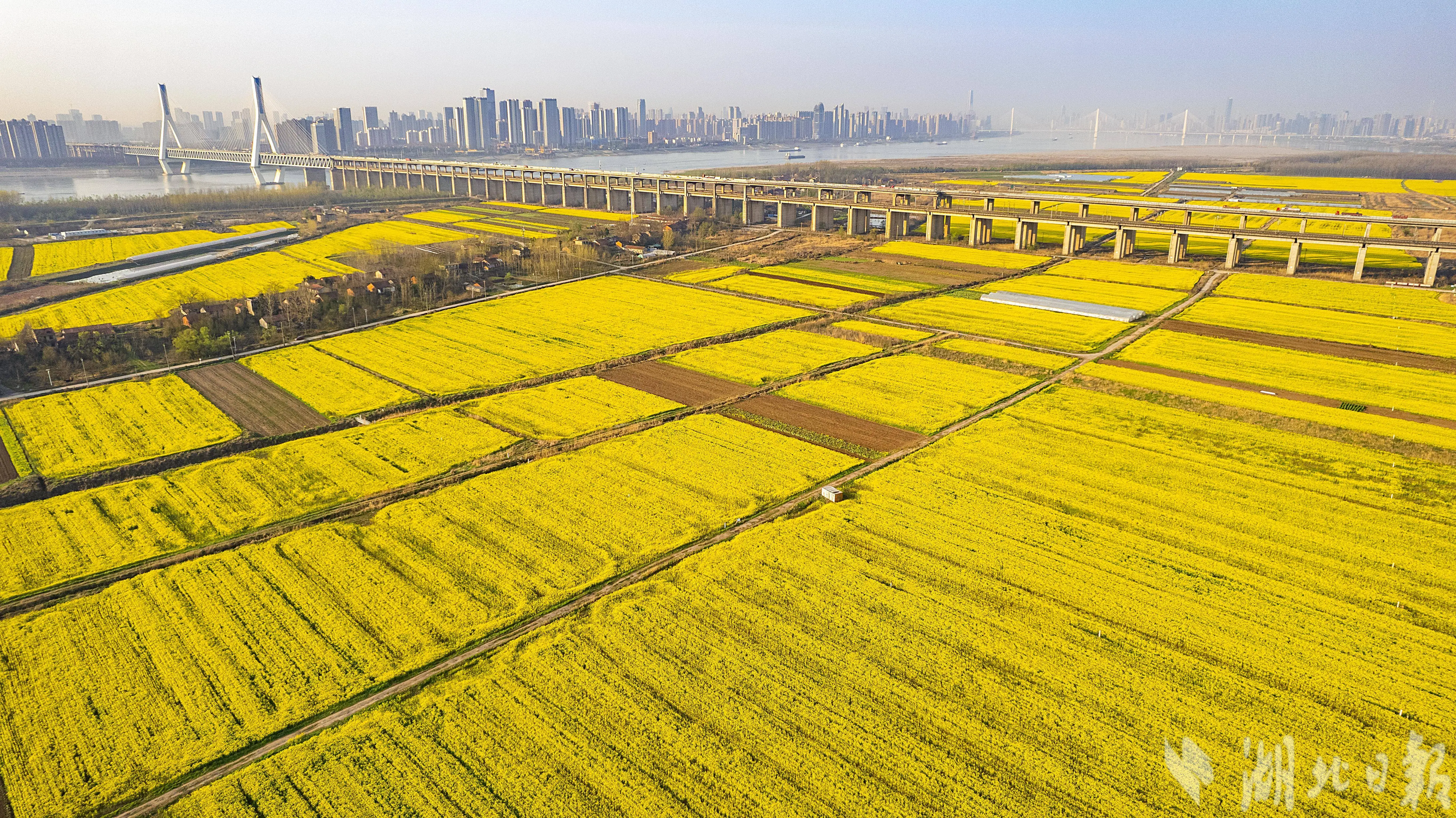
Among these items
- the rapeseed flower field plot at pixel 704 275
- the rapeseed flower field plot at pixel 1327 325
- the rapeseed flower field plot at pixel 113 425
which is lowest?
the rapeseed flower field plot at pixel 113 425

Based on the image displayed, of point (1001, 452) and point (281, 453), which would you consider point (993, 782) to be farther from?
point (281, 453)

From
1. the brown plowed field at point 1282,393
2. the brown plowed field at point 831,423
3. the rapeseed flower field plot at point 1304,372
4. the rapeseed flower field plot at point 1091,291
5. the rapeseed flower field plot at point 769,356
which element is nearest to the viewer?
the brown plowed field at point 831,423

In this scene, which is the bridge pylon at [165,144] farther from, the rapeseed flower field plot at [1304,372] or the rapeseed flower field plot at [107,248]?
the rapeseed flower field plot at [1304,372]

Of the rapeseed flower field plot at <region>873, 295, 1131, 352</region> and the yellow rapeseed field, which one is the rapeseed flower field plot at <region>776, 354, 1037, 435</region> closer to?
the rapeseed flower field plot at <region>873, 295, 1131, 352</region>

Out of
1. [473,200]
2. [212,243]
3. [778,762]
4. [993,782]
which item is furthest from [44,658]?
[473,200]

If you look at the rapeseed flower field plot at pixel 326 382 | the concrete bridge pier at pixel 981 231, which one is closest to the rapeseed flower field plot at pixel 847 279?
the concrete bridge pier at pixel 981 231

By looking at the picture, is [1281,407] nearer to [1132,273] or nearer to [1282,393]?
[1282,393]

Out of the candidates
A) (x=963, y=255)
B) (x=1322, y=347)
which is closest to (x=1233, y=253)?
(x=963, y=255)
